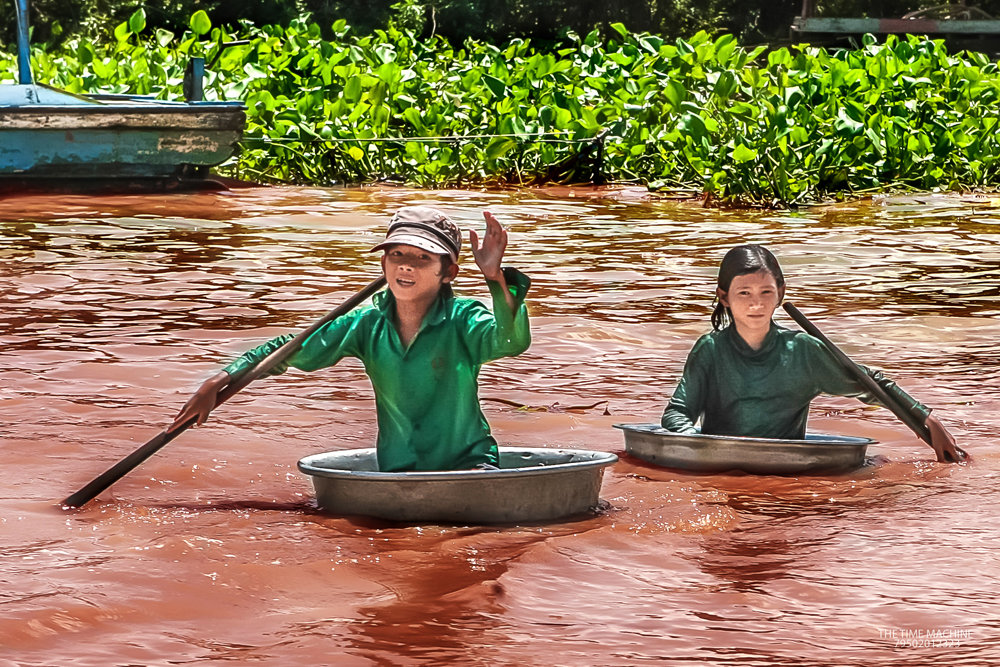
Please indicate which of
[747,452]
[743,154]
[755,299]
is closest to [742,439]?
[747,452]

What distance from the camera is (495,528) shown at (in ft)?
13.5

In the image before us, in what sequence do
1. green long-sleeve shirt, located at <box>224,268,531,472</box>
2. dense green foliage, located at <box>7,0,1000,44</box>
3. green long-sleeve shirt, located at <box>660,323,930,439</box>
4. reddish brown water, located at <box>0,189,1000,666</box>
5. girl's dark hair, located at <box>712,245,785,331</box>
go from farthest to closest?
dense green foliage, located at <box>7,0,1000,44</box> < green long-sleeve shirt, located at <box>660,323,930,439</box> < girl's dark hair, located at <box>712,245,785,331</box> < green long-sleeve shirt, located at <box>224,268,531,472</box> < reddish brown water, located at <box>0,189,1000,666</box>

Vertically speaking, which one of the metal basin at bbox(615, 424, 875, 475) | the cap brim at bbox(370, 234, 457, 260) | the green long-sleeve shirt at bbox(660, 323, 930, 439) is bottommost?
the metal basin at bbox(615, 424, 875, 475)

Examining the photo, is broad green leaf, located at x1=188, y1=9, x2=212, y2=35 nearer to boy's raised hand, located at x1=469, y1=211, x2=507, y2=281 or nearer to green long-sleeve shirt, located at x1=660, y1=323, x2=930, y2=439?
green long-sleeve shirt, located at x1=660, y1=323, x2=930, y2=439

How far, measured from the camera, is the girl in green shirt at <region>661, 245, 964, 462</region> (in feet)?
15.6

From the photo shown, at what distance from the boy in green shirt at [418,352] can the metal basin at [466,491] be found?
144mm

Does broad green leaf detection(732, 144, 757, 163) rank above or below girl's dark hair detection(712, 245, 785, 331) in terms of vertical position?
above

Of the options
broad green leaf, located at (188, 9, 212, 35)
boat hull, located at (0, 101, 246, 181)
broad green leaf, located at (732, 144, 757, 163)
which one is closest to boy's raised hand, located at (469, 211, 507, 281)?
broad green leaf, located at (732, 144, 757, 163)

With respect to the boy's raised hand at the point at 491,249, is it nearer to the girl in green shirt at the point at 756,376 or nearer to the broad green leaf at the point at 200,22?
the girl in green shirt at the point at 756,376

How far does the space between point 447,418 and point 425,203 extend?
8622 millimetres

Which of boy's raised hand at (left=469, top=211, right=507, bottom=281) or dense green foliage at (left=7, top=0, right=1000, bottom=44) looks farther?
dense green foliage at (left=7, top=0, right=1000, bottom=44)

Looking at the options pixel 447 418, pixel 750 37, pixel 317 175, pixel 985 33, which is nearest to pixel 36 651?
pixel 447 418

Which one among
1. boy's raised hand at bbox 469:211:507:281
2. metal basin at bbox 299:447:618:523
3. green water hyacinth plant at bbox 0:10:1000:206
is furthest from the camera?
green water hyacinth plant at bbox 0:10:1000:206

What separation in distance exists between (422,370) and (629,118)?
1089 centimetres
